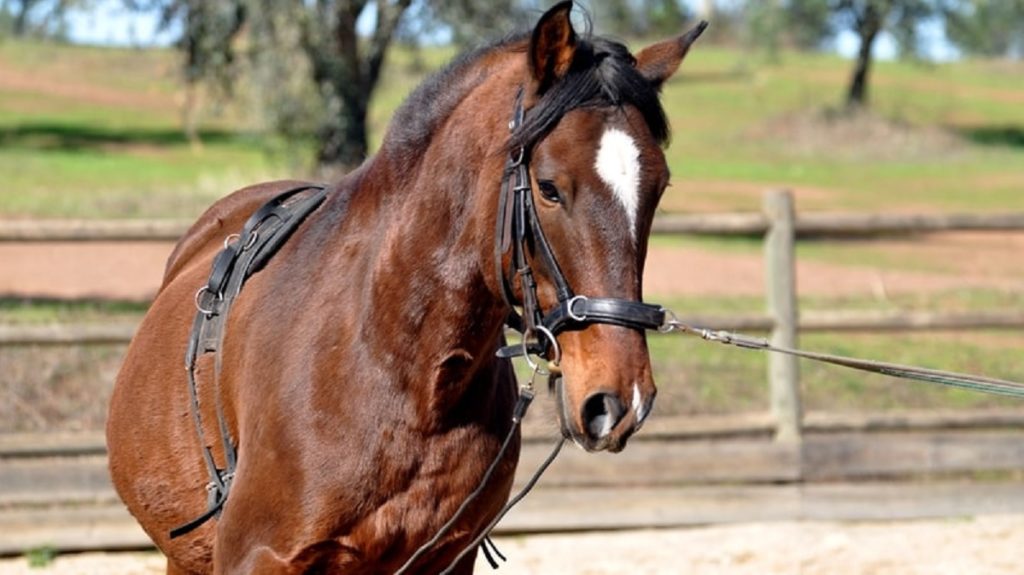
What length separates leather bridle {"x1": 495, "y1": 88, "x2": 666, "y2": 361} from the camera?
2914mm

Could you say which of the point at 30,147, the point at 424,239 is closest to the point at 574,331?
the point at 424,239

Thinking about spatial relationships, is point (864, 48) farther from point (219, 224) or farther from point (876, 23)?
point (219, 224)

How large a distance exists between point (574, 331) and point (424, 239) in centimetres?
60

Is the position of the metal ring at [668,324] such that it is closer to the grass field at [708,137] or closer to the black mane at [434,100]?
the black mane at [434,100]

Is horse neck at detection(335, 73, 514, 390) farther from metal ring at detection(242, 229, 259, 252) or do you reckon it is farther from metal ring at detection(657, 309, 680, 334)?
metal ring at detection(242, 229, 259, 252)

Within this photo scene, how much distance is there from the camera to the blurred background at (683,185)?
8.30 m

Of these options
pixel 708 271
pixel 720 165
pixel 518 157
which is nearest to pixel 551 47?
pixel 518 157

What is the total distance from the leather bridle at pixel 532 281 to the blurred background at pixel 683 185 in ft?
1.57

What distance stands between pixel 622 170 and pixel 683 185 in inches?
945

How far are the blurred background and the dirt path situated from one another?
5 centimetres

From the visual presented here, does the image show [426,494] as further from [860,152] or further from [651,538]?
[860,152]

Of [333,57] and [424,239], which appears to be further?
[333,57]

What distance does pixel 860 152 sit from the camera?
35.3 meters

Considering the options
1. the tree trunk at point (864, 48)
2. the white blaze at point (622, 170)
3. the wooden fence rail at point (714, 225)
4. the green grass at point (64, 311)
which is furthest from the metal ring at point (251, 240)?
the tree trunk at point (864, 48)
